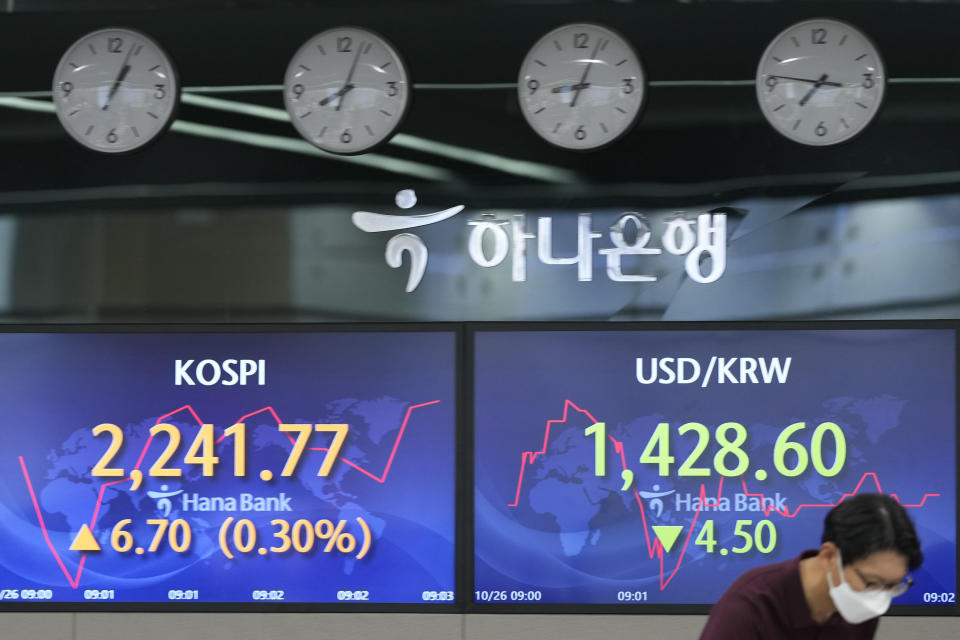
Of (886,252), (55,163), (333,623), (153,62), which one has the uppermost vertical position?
(153,62)

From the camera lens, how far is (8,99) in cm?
494

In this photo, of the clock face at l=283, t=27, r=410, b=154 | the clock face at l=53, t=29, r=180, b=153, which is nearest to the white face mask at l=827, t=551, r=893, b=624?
the clock face at l=283, t=27, r=410, b=154

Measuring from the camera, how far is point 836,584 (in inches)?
95.0

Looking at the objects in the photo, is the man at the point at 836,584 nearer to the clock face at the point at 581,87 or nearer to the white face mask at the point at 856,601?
the white face mask at the point at 856,601

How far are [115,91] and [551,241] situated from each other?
1.73 m

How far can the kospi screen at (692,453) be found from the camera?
183 inches

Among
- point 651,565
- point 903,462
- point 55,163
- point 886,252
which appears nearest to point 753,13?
point 886,252

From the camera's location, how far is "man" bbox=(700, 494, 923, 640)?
231 cm

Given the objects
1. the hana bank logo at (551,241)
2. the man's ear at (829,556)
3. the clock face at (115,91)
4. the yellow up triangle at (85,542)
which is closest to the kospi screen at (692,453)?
the hana bank logo at (551,241)

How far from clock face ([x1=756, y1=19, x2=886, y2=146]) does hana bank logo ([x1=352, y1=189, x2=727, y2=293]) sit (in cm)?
44

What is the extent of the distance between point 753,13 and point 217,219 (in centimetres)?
214

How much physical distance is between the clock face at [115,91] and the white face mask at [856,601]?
3287 mm

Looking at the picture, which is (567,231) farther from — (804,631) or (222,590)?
(804,631)
